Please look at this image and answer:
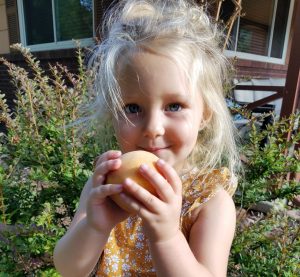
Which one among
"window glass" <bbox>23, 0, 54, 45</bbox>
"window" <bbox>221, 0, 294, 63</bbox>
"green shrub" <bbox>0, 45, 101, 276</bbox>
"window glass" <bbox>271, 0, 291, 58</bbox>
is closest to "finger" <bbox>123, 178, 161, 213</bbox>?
"green shrub" <bbox>0, 45, 101, 276</bbox>

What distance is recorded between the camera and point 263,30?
761 cm

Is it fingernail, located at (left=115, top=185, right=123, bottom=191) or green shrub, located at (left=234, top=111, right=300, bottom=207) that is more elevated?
fingernail, located at (left=115, top=185, right=123, bottom=191)

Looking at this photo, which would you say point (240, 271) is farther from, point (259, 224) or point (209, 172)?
point (209, 172)

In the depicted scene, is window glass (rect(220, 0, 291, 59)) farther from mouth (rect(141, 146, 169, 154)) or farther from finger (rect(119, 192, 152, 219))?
finger (rect(119, 192, 152, 219))

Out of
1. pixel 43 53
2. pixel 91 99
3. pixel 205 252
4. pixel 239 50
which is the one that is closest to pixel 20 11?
pixel 43 53

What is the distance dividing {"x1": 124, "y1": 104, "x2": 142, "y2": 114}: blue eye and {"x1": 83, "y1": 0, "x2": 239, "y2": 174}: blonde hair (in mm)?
20

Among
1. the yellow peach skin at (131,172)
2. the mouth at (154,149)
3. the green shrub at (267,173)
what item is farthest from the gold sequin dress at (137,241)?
the green shrub at (267,173)

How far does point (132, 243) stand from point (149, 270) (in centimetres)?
11

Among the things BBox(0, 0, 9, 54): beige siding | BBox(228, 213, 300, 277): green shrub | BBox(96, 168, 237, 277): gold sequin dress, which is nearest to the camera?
BBox(96, 168, 237, 277): gold sequin dress

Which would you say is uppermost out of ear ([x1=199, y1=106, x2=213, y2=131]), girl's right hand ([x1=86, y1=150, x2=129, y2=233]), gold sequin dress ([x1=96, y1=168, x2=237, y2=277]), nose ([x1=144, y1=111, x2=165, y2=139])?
nose ([x1=144, y1=111, x2=165, y2=139])

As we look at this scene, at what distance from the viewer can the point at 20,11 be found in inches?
246

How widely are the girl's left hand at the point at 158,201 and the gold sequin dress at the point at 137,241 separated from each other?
0.28 m

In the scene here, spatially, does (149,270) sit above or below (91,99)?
below

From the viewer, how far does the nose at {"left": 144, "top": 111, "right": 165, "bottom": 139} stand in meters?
1.01
